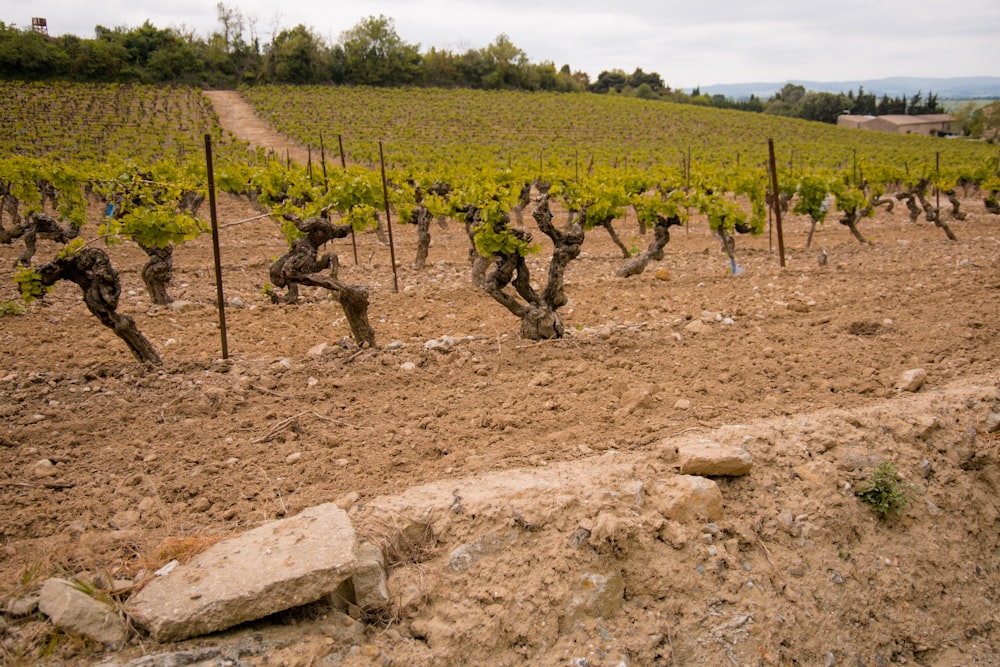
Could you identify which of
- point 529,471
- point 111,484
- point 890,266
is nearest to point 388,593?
point 529,471

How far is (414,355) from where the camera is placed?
729 cm

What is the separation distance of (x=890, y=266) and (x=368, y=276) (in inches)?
353

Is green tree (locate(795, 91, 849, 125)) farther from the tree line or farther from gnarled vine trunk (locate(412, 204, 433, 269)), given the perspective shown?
gnarled vine trunk (locate(412, 204, 433, 269))

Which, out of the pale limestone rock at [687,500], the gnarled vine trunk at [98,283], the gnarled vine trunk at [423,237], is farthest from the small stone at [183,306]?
the pale limestone rock at [687,500]

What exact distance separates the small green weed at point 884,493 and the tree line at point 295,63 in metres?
59.1

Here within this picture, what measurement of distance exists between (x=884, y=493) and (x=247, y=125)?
47650mm

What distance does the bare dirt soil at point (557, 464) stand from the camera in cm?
404

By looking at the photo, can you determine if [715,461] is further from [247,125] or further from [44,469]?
[247,125]

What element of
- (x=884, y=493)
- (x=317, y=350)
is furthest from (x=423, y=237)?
(x=884, y=493)

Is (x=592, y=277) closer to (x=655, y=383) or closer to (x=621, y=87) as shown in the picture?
(x=655, y=383)

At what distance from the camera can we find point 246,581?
359 cm

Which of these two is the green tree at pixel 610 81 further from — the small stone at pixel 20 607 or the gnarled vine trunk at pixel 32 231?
the small stone at pixel 20 607

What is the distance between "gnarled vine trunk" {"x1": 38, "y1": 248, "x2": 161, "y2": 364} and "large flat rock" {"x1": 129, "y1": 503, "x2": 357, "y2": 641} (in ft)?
13.1

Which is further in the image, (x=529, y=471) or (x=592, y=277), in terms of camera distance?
(x=592, y=277)
